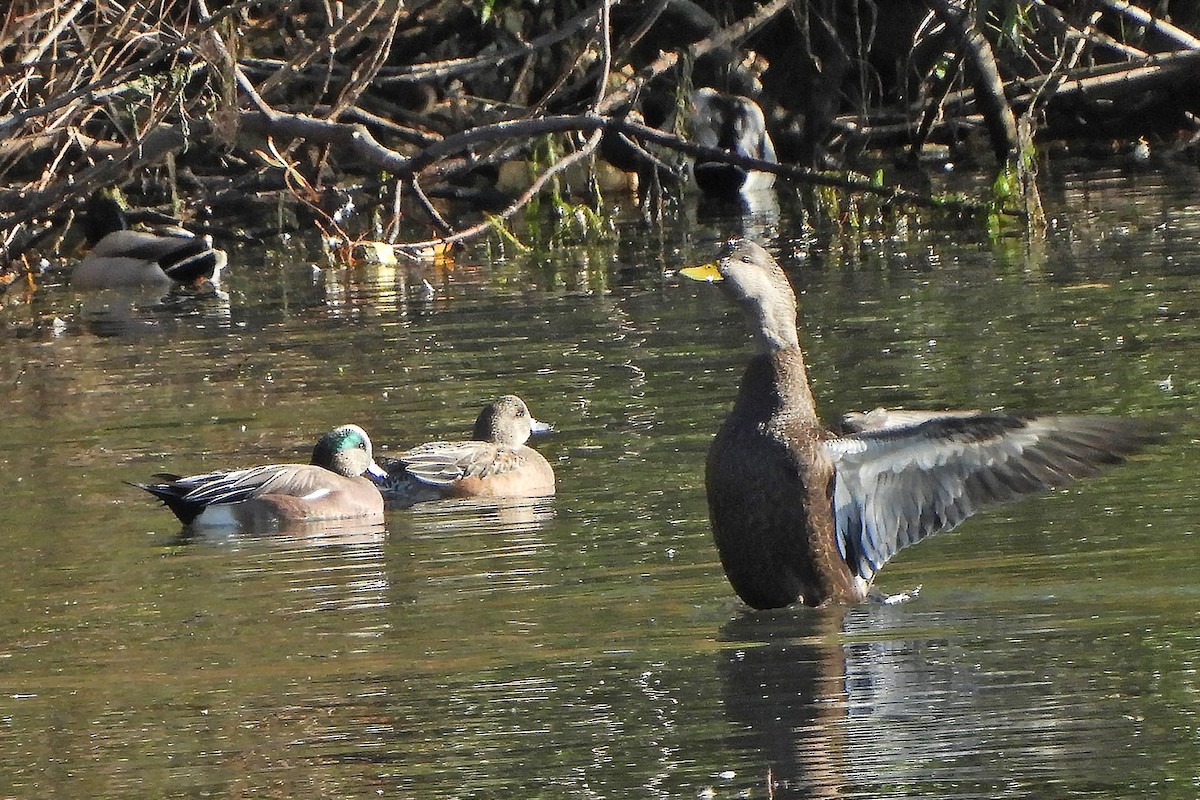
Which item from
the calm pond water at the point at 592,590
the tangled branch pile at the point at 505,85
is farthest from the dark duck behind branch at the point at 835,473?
the tangled branch pile at the point at 505,85

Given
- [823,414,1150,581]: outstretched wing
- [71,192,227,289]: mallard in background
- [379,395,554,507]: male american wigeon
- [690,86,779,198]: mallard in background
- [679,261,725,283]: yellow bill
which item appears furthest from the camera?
[690,86,779,198]: mallard in background

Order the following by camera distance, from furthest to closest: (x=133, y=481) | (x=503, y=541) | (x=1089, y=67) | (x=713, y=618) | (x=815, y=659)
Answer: (x=1089, y=67)
(x=133, y=481)
(x=503, y=541)
(x=713, y=618)
(x=815, y=659)

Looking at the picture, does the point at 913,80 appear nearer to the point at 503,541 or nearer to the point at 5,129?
the point at 5,129

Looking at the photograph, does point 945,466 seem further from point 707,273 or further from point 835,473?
point 707,273

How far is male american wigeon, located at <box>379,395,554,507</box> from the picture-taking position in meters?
8.05

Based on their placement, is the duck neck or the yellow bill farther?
the yellow bill

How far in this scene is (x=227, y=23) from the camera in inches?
425

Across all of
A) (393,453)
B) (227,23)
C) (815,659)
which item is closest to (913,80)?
(227,23)

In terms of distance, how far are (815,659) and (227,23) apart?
21.3 feet

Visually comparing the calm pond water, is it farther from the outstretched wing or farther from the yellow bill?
the yellow bill

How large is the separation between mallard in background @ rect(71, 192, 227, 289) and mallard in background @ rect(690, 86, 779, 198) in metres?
4.96

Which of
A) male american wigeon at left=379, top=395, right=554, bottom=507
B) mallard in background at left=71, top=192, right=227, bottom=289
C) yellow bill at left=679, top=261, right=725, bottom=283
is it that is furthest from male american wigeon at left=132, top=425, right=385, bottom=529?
mallard in background at left=71, top=192, right=227, bottom=289

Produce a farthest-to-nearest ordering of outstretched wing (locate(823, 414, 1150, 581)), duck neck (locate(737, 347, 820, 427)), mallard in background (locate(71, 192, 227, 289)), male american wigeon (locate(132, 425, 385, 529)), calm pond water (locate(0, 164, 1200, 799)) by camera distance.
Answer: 1. mallard in background (locate(71, 192, 227, 289))
2. male american wigeon (locate(132, 425, 385, 529))
3. duck neck (locate(737, 347, 820, 427))
4. outstretched wing (locate(823, 414, 1150, 581))
5. calm pond water (locate(0, 164, 1200, 799))

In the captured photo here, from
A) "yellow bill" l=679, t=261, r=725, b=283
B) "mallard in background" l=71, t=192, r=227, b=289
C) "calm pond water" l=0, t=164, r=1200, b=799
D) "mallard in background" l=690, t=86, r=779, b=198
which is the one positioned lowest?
"calm pond water" l=0, t=164, r=1200, b=799
